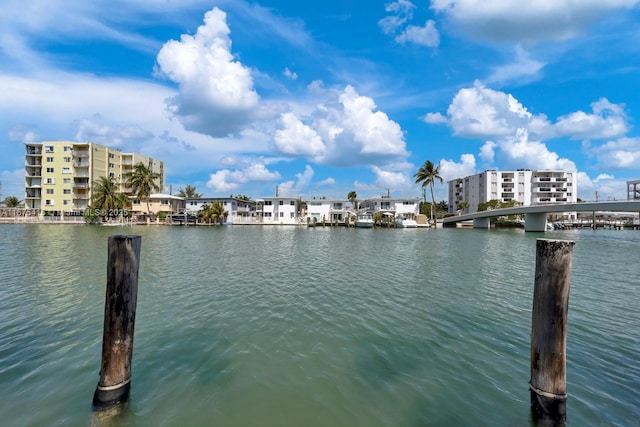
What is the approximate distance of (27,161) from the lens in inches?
3307

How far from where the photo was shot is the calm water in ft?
17.4

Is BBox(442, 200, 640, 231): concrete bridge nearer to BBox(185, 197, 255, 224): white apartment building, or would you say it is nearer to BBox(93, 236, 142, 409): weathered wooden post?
BBox(185, 197, 255, 224): white apartment building

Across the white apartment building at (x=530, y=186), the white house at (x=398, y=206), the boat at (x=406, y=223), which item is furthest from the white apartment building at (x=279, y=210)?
the white apartment building at (x=530, y=186)

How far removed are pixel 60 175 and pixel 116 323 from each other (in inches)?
4004

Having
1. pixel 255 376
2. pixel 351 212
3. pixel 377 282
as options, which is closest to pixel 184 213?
pixel 351 212

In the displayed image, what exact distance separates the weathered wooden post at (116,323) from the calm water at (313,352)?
0.34 m

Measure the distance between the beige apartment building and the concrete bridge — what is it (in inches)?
3513

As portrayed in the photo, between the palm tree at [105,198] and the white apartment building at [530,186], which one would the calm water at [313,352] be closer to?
the palm tree at [105,198]

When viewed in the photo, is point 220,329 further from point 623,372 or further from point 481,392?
point 623,372

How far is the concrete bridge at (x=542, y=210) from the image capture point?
44700mm

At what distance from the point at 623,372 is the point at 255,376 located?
297 inches

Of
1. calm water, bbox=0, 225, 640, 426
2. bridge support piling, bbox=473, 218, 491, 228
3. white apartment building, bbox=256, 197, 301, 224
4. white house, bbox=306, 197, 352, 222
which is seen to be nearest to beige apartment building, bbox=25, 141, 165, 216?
white apartment building, bbox=256, 197, 301, 224

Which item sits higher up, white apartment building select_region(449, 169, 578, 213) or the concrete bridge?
white apartment building select_region(449, 169, 578, 213)

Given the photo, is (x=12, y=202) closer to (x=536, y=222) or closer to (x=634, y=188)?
(x=536, y=222)
